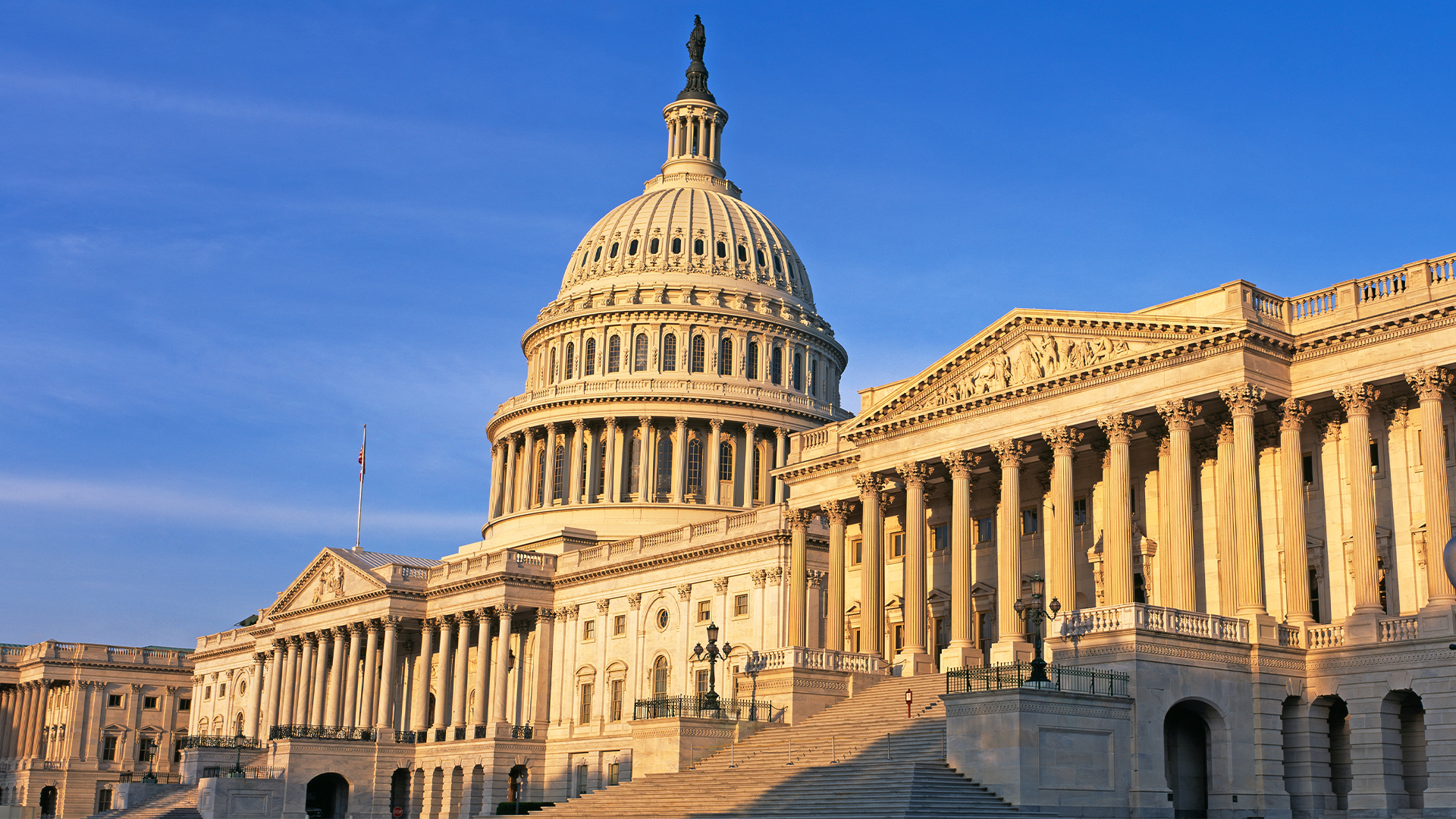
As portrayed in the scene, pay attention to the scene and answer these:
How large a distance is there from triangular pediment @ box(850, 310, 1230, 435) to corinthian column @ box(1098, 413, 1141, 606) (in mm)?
2101

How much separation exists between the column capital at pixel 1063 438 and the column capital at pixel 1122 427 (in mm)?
1863

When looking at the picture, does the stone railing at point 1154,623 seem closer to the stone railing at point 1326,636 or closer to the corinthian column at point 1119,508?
the stone railing at point 1326,636

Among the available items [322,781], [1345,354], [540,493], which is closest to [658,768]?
[1345,354]

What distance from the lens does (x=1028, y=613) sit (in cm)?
6269

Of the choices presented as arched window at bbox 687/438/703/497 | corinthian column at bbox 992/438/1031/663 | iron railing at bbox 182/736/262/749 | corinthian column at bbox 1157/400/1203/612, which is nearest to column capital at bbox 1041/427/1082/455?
corinthian column at bbox 992/438/1031/663

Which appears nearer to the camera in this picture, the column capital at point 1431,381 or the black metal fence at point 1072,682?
the black metal fence at point 1072,682

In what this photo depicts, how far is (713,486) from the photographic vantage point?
11306 cm

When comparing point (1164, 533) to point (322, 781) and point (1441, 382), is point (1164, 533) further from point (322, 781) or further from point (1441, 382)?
point (322, 781)

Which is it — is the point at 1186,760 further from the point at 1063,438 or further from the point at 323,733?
the point at 323,733

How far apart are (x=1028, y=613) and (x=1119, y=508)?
9722 mm

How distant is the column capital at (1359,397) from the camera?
50.0 m

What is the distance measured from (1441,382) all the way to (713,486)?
6883cm

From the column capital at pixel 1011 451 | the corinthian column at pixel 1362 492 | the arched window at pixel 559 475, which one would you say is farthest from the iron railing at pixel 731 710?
the arched window at pixel 559 475

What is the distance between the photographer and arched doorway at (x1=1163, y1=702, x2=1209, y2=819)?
162 ft
